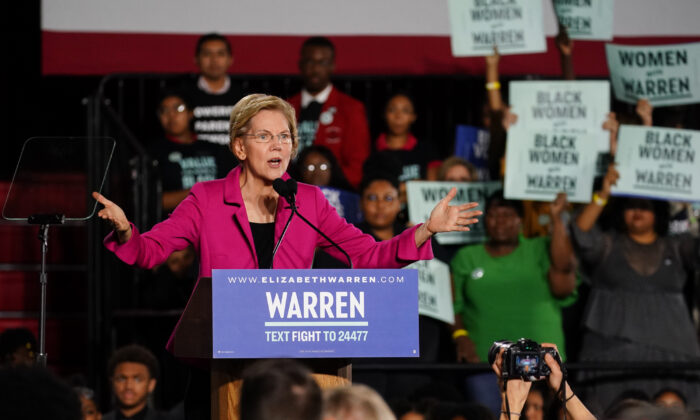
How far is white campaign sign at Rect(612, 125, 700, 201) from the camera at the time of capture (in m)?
6.97

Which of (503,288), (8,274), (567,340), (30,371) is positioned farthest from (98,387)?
(30,371)

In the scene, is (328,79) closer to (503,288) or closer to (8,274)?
(503,288)

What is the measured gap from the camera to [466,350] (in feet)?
21.7

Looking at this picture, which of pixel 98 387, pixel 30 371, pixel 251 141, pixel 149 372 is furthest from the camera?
pixel 98 387

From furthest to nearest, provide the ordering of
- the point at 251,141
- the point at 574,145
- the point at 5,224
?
the point at 5,224
the point at 574,145
the point at 251,141

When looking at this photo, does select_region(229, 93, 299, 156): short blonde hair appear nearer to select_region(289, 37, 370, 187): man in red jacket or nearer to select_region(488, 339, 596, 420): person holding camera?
select_region(488, 339, 596, 420): person holding camera

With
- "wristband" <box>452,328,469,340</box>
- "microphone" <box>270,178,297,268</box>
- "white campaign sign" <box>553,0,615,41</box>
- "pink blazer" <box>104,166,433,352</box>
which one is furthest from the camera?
"white campaign sign" <box>553,0,615,41</box>

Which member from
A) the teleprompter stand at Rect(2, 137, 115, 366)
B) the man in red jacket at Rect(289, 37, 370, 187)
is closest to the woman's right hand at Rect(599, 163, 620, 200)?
the man in red jacket at Rect(289, 37, 370, 187)

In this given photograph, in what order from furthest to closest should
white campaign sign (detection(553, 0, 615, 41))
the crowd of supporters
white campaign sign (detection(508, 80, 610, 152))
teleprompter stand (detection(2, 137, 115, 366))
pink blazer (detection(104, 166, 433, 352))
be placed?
white campaign sign (detection(553, 0, 615, 41))
white campaign sign (detection(508, 80, 610, 152))
the crowd of supporters
teleprompter stand (detection(2, 137, 115, 366))
pink blazer (detection(104, 166, 433, 352))

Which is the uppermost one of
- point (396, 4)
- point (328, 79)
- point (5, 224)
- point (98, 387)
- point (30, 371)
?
point (396, 4)

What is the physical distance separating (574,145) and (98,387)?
322 cm

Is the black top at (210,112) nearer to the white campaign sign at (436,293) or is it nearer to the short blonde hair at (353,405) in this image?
the white campaign sign at (436,293)

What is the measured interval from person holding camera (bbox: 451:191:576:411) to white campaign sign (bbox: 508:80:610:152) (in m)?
0.52

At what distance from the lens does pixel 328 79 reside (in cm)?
772
